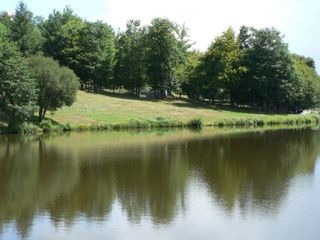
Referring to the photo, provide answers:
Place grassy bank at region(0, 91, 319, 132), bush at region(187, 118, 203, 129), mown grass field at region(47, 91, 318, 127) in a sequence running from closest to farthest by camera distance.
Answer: grassy bank at region(0, 91, 319, 132)
mown grass field at region(47, 91, 318, 127)
bush at region(187, 118, 203, 129)

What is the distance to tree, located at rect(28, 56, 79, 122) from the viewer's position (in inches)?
2463

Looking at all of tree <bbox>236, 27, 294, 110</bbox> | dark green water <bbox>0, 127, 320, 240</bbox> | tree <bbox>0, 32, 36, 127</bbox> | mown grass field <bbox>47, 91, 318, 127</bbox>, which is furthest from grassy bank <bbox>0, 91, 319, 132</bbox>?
dark green water <bbox>0, 127, 320, 240</bbox>

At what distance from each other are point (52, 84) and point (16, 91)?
503 centimetres

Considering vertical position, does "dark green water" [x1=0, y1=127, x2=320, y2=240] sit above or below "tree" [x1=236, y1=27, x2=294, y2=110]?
below

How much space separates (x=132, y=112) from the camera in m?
78.6

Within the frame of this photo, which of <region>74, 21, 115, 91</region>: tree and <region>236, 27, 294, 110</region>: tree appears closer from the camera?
<region>74, 21, 115, 91</region>: tree

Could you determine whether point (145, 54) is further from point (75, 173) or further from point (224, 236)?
point (224, 236)

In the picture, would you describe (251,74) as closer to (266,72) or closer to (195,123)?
(266,72)

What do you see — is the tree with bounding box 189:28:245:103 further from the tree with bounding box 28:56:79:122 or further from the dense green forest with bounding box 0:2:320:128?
the tree with bounding box 28:56:79:122

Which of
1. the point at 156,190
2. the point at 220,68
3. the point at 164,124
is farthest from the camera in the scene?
the point at 220,68

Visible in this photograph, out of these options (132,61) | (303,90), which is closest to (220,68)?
(132,61)

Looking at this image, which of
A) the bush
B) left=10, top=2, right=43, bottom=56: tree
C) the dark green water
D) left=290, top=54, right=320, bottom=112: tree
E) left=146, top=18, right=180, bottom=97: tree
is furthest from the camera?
left=290, top=54, right=320, bottom=112: tree

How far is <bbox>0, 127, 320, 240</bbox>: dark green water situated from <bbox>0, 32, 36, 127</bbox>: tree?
22.8 feet

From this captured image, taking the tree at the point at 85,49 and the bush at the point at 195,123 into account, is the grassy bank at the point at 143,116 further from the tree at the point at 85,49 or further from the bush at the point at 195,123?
the tree at the point at 85,49
